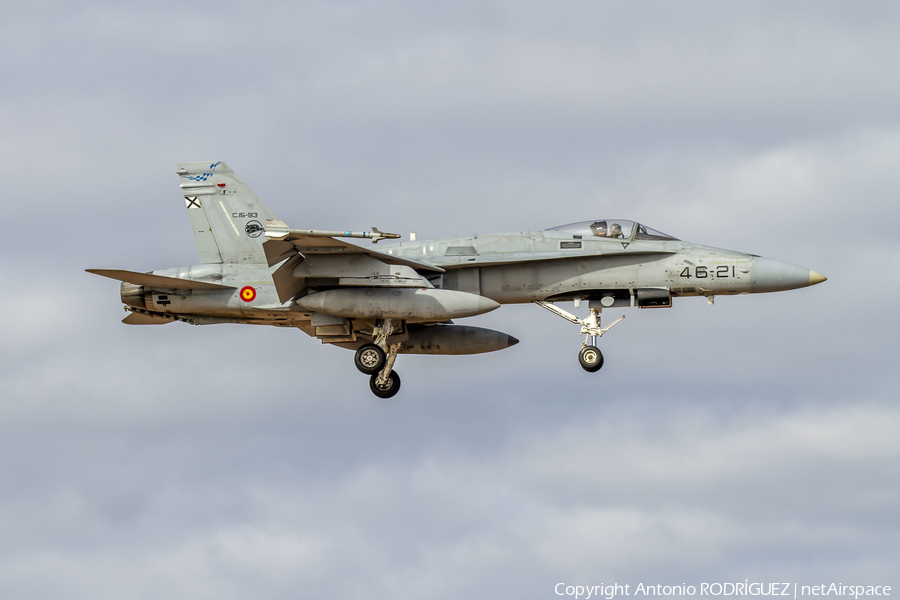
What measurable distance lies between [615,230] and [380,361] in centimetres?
597

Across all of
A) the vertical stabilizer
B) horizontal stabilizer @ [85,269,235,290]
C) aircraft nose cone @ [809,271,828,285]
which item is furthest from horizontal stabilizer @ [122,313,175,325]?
aircraft nose cone @ [809,271,828,285]

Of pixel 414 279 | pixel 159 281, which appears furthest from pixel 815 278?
pixel 159 281

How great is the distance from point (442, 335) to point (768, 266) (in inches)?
302

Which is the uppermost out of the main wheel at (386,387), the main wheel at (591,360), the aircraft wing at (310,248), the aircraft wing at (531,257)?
the aircraft wing at (310,248)

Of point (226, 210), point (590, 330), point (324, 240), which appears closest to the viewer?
point (324, 240)

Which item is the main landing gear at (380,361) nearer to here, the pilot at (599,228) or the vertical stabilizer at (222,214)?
the vertical stabilizer at (222,214)

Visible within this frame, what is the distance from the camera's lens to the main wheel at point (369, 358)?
26797mm

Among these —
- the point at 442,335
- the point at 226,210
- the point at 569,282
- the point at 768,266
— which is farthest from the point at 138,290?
the point at 768,266

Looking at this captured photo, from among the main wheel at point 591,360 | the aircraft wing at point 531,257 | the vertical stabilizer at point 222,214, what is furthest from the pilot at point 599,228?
the vertical stabilizer at point 222,214

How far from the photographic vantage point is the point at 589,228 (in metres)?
26.6

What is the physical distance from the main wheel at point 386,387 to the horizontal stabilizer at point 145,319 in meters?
4.83

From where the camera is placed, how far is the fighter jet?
2555 cm

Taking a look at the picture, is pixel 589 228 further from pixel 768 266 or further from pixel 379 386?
pixel 379 386

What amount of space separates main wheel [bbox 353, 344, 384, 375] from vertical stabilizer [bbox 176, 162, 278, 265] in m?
3.06
